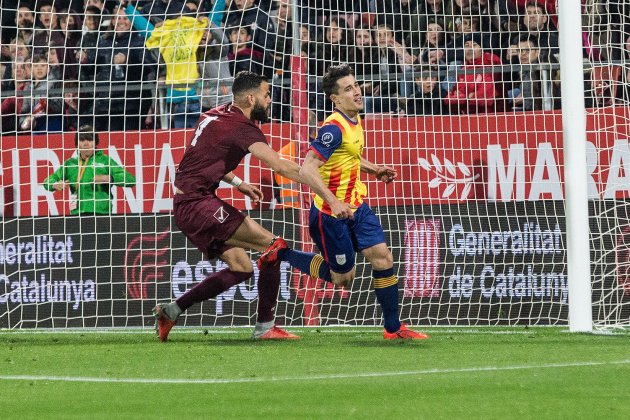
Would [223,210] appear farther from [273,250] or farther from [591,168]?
[591,168]

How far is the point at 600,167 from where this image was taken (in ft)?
38.2

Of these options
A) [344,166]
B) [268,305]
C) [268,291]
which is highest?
[344,166]

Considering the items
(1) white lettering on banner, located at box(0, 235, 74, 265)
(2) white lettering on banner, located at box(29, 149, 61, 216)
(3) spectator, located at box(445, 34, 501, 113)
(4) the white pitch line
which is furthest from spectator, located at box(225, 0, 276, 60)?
(4) the white pitch line

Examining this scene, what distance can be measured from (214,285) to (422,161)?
3.49 m

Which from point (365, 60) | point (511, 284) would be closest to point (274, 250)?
point (511, 284)

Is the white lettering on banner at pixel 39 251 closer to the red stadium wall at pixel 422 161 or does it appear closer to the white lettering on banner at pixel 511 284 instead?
the red stadium wall at pixel 422 161

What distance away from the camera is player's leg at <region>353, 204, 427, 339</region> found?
9.27m

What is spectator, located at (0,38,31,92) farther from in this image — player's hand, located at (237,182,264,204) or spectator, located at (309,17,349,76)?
player's hand, located at (237,182,264,204)

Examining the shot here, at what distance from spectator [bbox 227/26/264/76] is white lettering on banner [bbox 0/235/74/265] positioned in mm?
2537

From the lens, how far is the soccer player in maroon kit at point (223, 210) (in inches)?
372

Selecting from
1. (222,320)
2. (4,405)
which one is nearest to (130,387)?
(4,405)

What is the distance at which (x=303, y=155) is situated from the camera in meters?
12.5

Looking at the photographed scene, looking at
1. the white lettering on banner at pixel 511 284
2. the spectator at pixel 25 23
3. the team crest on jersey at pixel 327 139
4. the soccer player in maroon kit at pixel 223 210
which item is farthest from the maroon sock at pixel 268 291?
the spectator at pixel 25 23

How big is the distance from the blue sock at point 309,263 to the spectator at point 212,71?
145 inches
